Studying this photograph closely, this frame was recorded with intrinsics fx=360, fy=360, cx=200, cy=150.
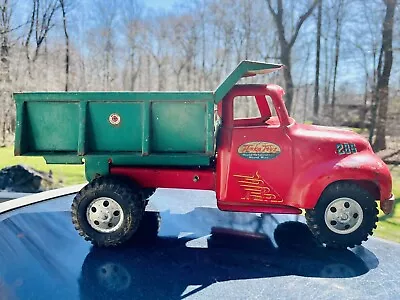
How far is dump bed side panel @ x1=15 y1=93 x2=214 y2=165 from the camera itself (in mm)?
2328

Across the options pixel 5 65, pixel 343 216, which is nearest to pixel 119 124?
pixel 343 216

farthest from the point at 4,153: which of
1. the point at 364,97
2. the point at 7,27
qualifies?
the point at 364,97

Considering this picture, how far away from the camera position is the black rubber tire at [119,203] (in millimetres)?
2383

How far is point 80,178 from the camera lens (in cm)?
902

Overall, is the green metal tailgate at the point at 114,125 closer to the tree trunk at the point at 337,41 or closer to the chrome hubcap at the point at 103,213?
the chrome hubcap at the point at 103,213

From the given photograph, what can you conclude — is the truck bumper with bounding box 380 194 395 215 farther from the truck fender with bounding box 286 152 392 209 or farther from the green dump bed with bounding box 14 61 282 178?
the green dump bed with bounding box 14 61 282 178

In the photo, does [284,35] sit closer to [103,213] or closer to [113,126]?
[113,126]

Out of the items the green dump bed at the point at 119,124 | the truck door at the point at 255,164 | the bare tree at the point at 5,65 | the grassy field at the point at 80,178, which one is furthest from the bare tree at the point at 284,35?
the green dump bed at the point at 119,124

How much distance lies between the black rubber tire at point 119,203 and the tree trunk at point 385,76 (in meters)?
12.5

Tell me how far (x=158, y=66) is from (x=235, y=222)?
1792 cm

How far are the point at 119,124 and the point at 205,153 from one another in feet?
1.98

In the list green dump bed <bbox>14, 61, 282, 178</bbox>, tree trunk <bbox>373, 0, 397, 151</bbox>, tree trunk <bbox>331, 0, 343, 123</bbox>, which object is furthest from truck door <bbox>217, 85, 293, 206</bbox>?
tree trunk <bbox>331, 0, 343, 123</bbox>

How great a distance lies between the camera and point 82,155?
7.81 feet

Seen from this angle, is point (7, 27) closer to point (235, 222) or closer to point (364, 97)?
point (364, 97)
